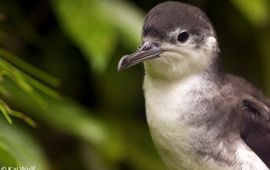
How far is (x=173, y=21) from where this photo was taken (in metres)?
2.66

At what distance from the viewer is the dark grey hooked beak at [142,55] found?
8.46 ft

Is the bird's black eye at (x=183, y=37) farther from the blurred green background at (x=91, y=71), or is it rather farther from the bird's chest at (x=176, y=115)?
the blurred green background at (x=91, y=71)

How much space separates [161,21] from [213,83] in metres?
0.25

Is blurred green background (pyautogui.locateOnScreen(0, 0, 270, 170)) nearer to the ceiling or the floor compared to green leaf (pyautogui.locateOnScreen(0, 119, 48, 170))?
nearer to the ceiling

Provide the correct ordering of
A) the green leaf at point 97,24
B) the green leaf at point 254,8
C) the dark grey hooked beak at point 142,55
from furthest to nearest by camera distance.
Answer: the green leaf at point 254,8
the green leaf at point 97,24
the dark grey hooked beak at point 142,55

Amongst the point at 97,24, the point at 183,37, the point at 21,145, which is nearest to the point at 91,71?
the point at 97,24

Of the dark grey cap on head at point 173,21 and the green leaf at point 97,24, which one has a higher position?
the green leaf at point 97,24

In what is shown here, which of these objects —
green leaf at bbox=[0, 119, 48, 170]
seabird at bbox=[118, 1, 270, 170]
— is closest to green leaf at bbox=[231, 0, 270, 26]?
seabird at bbox=[118, 1, 270, 170]

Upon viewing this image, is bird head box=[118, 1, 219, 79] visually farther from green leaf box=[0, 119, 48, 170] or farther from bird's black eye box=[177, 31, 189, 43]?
green leaf box=[0, 119, 48, 170]

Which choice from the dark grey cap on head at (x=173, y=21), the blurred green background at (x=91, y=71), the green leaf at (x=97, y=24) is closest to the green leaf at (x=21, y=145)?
the blurred green background at (x=91, y=71)

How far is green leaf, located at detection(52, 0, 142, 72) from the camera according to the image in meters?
2.88

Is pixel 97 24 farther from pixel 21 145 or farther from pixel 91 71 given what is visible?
pixel 91 71

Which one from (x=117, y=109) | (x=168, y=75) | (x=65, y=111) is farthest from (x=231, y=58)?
(x=168, y=75)

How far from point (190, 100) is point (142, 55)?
207 mm
